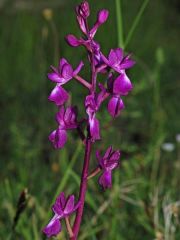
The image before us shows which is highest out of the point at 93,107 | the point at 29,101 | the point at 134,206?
the point at 93,107

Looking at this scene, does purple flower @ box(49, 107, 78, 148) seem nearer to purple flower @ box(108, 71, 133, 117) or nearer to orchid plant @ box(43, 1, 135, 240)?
orchid plant @ box(43, 1, 135, 240)

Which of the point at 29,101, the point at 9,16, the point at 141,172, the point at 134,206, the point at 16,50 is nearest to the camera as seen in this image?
the point at 134,206

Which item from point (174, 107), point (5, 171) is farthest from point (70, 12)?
point (5, 171)

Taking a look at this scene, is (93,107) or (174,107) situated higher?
(93,107)

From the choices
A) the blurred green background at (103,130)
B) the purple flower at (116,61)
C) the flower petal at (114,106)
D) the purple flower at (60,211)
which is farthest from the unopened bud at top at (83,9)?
the blurred green background at (103,130)

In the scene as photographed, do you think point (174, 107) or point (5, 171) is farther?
point (174, 107)

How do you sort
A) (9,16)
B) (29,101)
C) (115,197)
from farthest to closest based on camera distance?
1. (9,16)
2. (29,101)
3. (115,197)

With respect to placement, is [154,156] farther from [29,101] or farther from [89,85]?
[89,85]
